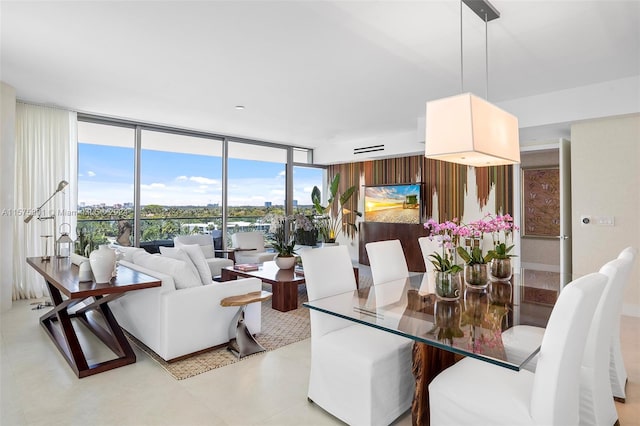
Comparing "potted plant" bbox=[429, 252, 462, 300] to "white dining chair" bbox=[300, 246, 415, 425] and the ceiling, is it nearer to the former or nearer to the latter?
"white dining chair" bbox=[300, 246, 415, 425]

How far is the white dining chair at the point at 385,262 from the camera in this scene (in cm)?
304

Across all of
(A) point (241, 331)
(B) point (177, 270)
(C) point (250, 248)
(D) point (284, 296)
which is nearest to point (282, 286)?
(D) point (284, 296)

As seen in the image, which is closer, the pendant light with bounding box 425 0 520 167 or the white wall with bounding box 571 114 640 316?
the pendant light with bounding box 425 0 520 167

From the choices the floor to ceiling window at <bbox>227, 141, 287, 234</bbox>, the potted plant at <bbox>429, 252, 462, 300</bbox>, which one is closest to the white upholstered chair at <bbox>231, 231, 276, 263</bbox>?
the floor to ceiling window at <bbox>227, 141, 287, 234</bbox>

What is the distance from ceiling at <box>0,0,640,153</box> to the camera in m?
2.54

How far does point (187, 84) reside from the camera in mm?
4016

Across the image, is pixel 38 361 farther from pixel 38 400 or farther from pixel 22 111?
pixel 22 111

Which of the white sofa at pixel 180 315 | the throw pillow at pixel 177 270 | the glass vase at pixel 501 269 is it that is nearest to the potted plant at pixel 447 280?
the glass vase at pixel 501 269

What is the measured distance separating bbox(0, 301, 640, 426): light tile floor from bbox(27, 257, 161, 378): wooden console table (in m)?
0.08

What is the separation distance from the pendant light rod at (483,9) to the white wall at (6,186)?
15.8 feet

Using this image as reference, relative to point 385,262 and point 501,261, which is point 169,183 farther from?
point 501,261

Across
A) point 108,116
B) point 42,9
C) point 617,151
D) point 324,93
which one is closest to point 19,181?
point 108,116

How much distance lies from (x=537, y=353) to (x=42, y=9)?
363 cm

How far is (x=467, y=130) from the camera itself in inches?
83.8
